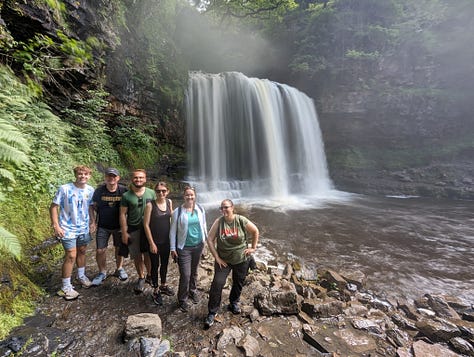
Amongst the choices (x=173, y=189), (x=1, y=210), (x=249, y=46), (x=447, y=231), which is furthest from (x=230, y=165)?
(x=249, y=46)

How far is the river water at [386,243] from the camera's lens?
447cm

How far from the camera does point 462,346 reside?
2668mm

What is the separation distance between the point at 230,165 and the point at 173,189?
4.67 metres

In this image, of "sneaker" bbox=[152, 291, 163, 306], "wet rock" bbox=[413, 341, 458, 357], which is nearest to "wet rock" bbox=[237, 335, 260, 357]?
"sneaker" bbox=[152, 291, 163, 306]

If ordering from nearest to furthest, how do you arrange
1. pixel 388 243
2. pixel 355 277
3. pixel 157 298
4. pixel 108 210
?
pixel 157 298, pixel 108 210, pixel 355 277, pixel 388 243

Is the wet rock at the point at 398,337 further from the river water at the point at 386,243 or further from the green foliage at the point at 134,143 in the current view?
the green foliage at the point at 134,143

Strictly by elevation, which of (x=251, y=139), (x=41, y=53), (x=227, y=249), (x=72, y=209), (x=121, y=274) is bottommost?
(x=121, y=274)

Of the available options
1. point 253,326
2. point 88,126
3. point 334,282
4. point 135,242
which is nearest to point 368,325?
point 334,282

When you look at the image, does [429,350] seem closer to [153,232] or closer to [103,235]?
[153,232]

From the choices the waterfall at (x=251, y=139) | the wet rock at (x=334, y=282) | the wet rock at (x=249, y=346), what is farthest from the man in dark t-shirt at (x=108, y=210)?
the waterfall at (x=251, y=139)

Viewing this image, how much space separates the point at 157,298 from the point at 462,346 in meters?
3.85

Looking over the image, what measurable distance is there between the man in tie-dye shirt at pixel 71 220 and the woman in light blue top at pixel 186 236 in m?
1.28

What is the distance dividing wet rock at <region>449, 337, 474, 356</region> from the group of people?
2664 millimetres

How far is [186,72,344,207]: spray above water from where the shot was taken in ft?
43.0
